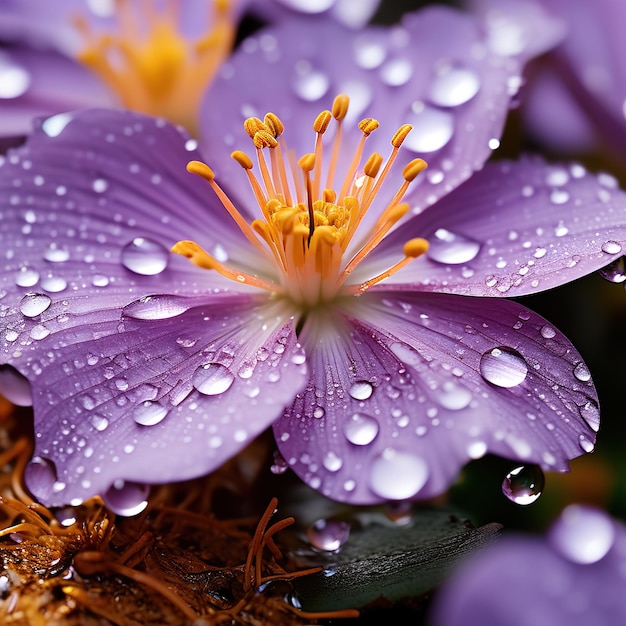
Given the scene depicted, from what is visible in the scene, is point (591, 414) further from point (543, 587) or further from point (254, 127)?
point (254, 127)

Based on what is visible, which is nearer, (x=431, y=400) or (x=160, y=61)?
(x=431, y=400)

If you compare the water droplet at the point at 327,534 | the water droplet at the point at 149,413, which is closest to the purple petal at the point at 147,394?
the water droplet at the point at 149,413

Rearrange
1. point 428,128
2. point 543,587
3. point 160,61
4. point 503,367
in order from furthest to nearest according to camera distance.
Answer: point 160,61
point 428,128
point 503,367
point 543,587

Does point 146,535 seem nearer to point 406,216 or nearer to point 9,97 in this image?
point 406,216

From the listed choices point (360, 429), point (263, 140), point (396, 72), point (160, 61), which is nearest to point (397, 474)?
point (360, 429)

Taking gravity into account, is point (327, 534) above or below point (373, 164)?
below

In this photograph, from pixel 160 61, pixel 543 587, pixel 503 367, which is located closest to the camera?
pixel 543 587
